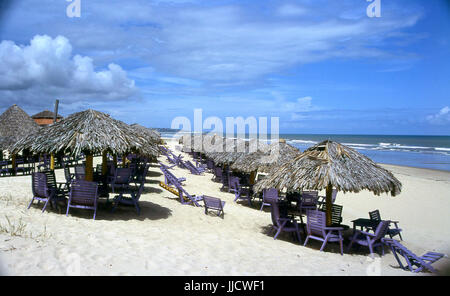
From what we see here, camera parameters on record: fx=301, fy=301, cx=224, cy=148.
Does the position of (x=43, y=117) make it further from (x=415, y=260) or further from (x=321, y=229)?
(x=415, y=260)

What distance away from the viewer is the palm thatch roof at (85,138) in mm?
Result: 6695

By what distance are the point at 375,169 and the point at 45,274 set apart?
6360 millimetres

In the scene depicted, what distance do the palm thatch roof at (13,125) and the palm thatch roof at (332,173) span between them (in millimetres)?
14639

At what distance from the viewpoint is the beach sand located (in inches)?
160

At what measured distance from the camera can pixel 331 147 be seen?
6.84m

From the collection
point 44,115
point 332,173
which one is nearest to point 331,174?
point 332,173

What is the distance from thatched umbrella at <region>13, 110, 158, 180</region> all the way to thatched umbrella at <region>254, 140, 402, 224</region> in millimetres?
3538

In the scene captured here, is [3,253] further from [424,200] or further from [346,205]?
[424,200]

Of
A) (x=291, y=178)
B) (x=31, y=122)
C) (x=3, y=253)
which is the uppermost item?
(x=31, y=122)

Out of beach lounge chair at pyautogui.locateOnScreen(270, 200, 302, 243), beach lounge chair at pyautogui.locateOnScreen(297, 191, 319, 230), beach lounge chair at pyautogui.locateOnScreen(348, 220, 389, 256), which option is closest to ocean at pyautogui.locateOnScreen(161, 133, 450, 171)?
beach lounge chair at pyautogui.locateOnScreen(297, 191, 319, 230)

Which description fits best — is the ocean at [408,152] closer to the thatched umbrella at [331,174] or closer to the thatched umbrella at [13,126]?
the thatched umbrella at [331,174]

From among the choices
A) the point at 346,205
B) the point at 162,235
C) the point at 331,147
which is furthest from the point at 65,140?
the point at 346,205

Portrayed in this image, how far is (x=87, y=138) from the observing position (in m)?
6.77

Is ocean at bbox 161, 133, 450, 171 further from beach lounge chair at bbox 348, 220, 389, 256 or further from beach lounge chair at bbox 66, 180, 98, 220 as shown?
beach lounge chair at bbox 66, 180, 98, 220
